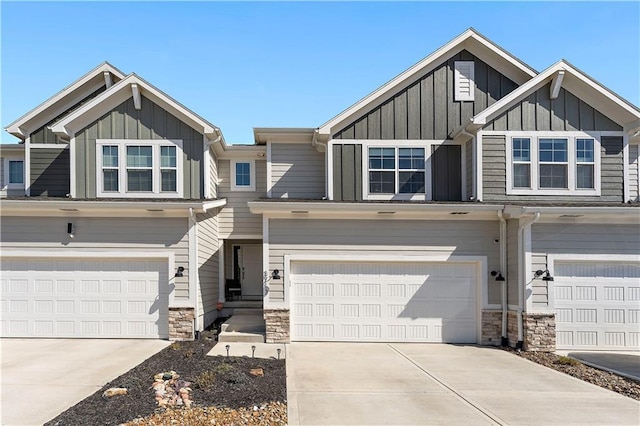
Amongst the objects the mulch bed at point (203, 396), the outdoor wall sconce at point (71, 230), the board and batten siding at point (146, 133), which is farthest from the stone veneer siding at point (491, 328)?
the outdoor wall sconce at point (71, 230)

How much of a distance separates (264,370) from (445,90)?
8.95 metres

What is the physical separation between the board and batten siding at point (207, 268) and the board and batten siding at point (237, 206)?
0.51 m

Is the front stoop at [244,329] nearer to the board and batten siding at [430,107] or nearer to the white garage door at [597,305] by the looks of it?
the board and batten siding at [430,107]

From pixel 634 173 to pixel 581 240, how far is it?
4737 millimetres

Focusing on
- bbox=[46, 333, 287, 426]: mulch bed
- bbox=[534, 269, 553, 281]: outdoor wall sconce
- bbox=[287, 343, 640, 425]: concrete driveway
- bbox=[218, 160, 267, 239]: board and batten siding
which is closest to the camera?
bbox=[46, 333, 287, 426]: mulch bed

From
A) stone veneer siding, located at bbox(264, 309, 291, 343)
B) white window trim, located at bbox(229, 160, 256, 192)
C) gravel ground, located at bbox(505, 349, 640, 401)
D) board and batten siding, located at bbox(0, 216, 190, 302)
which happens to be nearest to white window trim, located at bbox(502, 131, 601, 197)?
gravel ground, located at bbox(505, 349, 640, 401)

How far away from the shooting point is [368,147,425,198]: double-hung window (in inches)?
494

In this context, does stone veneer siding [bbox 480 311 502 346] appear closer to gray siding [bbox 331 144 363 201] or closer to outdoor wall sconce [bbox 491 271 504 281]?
outdoor wall sconce [bbox 491 271 504 281]

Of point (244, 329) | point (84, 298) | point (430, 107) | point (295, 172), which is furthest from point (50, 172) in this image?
point (430, 107)

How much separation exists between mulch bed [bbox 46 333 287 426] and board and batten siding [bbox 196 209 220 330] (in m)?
3.32

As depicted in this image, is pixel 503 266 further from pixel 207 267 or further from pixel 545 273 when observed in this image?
pixel 207 267

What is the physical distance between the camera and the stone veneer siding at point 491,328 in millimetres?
11117

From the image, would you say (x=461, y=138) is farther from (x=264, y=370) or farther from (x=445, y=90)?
(x=264, y=370)

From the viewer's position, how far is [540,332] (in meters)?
10.4
